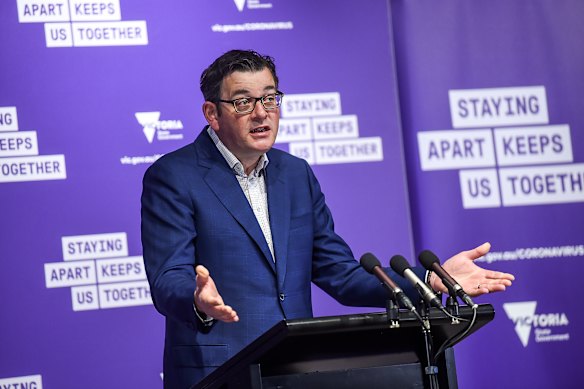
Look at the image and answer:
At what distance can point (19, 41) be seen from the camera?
582 centimetres

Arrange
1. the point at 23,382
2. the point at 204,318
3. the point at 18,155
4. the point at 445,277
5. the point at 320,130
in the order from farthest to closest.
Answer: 1. the point at 320,130
2. the point at 18,155
3. the point at 23,382
4. the point at 204,318
5. the point at 445,277

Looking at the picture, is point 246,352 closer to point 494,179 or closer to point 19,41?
point 19,41

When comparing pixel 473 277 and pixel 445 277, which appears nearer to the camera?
pixel 445 277

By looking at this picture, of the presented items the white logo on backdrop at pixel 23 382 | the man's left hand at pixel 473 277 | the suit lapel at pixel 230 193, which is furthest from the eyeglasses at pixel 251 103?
the white logo on backdrop at pixel 23 382

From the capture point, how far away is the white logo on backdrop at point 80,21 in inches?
230

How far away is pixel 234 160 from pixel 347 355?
49.2 inches

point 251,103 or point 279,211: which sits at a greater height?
point 251,103

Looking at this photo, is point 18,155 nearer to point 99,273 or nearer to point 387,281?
point 99,273

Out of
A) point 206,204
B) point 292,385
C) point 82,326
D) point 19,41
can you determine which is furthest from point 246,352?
point 19,41

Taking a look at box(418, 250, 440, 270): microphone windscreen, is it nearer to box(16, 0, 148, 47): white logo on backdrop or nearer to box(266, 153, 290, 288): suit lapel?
box(266, 153, 290, 288): suit lapel

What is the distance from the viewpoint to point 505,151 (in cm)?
653

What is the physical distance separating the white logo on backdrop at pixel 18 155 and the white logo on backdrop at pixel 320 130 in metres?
1.43

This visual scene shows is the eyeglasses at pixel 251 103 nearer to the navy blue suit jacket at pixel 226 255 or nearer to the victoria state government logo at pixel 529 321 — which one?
the navy blue suit jacket at pixel 226 255

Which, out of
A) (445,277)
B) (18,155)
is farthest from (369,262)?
(18,155)
